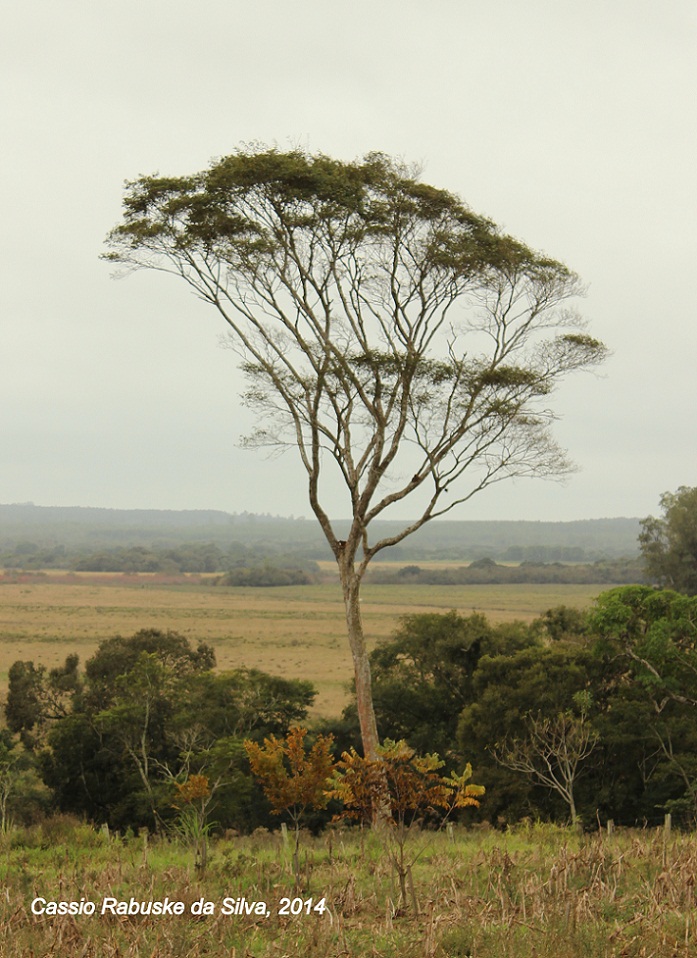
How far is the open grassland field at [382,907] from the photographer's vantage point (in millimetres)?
7219

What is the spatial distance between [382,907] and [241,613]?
317 feet

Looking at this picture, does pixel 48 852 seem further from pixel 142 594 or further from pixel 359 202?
pixel 142 594

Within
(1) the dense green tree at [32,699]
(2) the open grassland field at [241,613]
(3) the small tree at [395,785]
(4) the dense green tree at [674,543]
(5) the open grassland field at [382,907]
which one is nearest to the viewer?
(5) the open grassland field at [382,907]

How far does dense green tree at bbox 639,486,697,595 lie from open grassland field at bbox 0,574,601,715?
60.3 feet

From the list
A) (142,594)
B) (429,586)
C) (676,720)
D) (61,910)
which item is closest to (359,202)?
(61,910)

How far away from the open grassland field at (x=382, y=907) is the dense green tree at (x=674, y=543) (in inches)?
1911

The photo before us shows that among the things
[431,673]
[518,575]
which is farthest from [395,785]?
[518,575]

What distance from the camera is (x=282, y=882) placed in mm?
9695

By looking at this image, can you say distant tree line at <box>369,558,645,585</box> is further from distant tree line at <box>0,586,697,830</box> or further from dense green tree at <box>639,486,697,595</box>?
distant tree line at <box>0,586,697,830</box>

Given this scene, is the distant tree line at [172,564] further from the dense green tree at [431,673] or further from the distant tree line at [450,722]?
the distant tree line at [450,722]

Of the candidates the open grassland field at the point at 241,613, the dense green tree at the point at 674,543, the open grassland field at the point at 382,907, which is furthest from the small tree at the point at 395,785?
the dense green tree at the point at 674,543

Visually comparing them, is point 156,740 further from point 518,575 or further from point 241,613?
point 518,575

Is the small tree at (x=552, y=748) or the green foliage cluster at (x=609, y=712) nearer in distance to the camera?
the small tree at (x=552, y=748)

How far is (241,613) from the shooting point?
103812 mm
